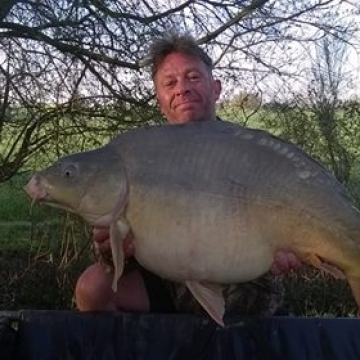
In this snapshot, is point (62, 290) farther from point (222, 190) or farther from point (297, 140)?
point (222, 190)

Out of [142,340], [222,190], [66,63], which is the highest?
[66,63]

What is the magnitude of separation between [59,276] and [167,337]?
10.2ft

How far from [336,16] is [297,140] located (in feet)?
2.77

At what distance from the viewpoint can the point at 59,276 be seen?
5.06 m

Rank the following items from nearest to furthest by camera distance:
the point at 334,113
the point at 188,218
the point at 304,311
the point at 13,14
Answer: the point at 188,218 < the point at 13,14 < the point at 304,311 < the point at 334,113

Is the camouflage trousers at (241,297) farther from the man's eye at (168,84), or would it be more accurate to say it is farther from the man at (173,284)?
the man's eye at (168,84)

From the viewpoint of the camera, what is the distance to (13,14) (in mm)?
4617

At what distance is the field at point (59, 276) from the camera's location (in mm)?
4891

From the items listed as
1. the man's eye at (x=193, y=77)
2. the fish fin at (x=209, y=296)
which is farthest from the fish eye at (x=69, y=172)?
the man's eye at (x=193, y=77)

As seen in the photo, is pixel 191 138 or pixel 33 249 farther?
pixel 33 249

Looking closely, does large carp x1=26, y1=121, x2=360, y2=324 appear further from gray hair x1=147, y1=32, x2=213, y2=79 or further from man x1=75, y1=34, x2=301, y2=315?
gray hair x1=147, y1=32, x2=213, y2=79

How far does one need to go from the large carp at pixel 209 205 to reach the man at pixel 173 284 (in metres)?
0.41

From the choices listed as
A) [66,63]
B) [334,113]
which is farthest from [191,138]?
[334,113]

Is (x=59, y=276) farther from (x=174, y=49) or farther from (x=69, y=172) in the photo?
(x=69, y=172)
